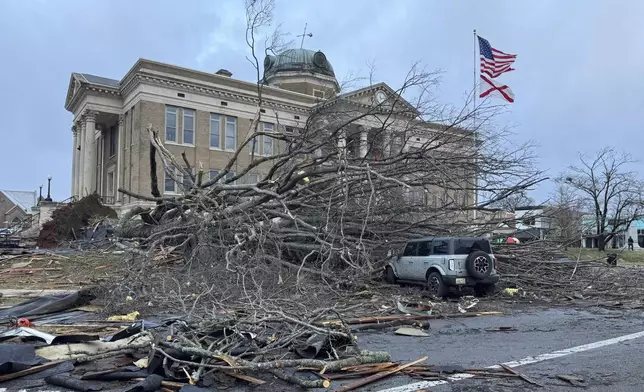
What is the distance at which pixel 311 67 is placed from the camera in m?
49.7

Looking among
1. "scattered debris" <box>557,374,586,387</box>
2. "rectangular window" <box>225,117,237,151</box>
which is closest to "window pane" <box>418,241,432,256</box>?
"scattered debris" <box>557,374,586,387</box>

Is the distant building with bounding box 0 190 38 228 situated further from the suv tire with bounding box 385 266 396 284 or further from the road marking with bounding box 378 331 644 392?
the road marking with bounding box 378 331 644 392

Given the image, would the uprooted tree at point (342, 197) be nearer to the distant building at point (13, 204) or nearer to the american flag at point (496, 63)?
the american flag at point (496, 63)

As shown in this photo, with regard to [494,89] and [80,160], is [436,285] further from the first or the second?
[80,160]

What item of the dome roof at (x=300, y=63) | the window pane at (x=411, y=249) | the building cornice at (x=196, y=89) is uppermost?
the dome roof at (x=300, y=63)

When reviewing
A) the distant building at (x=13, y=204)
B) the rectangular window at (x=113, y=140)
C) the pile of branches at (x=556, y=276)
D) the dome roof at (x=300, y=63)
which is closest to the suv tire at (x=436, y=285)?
the pile of branches at (x=556, y=276)

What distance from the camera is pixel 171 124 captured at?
127 ft

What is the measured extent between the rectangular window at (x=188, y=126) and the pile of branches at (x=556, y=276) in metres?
30.1

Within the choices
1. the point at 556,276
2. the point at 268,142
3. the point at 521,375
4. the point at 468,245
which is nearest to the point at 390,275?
the point at 468,245

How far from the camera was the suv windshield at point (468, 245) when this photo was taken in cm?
1167

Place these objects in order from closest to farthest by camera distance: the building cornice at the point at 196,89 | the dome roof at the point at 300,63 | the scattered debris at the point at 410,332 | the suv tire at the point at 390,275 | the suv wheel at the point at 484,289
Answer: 1. the scattered debris at the point at 410,332
2. the suv wheel at the point at 484,289
3. the suv tire at the point at 390,275
4. the building cornice at the point at 196,89
5. the dome roof at the point at 300,63

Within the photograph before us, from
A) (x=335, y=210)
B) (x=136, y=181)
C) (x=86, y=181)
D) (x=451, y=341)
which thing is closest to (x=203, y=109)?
(x=136, y=181)

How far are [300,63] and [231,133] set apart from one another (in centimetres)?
1293

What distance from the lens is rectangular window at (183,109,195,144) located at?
128 feet
